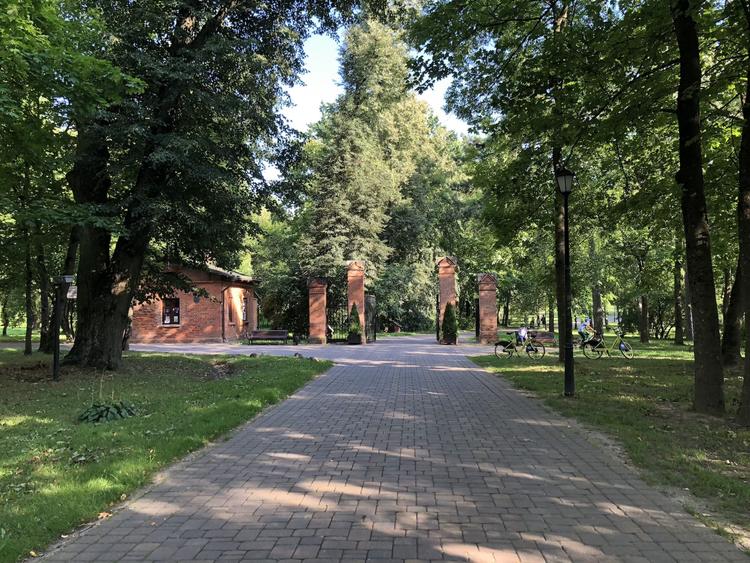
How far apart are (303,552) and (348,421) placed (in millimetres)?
4615

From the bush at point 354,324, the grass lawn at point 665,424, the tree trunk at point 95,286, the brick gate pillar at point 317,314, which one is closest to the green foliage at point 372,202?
the brick gate pillar at point 317,314

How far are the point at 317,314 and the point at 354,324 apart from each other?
188cm

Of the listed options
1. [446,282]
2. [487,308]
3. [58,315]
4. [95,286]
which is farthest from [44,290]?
[487,308]

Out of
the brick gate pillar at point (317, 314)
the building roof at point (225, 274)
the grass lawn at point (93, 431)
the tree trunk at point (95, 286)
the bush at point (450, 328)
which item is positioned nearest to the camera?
the grass lawn at point (93, 431)

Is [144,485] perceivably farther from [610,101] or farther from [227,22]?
[227,22]

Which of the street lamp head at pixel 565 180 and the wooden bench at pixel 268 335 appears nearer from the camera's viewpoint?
the street lamp head at pixel 565 180

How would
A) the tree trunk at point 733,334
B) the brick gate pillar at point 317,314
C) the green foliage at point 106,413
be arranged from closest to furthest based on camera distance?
the green foliage at point 106,413 < the tree trunk at point 733,334 < the brick gate pillar at point 317,314

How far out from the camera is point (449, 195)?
43938 mm

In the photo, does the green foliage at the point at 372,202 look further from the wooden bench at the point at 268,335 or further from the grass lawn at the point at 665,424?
the grass lawn at the point at 665,424

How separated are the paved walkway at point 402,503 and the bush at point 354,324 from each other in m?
18.4

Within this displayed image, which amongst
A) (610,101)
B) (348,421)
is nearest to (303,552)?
(348,421)

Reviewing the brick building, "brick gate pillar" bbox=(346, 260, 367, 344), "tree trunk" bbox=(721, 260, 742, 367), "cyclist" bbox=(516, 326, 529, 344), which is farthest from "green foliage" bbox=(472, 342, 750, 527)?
the brick building

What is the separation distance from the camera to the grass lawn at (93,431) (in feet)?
15.3

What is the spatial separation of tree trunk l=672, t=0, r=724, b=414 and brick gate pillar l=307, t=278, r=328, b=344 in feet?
65.3
